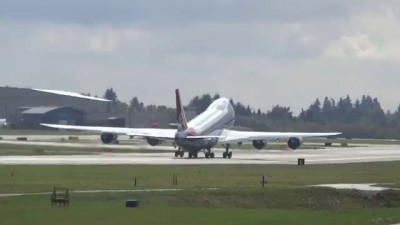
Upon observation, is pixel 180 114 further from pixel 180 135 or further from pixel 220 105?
pixel 220 105

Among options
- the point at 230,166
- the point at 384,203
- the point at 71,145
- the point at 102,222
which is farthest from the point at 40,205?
the point at 71,145

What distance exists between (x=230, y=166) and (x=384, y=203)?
43872mm

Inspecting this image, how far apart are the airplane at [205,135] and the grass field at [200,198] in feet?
114

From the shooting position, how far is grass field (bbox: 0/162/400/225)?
6150 cm

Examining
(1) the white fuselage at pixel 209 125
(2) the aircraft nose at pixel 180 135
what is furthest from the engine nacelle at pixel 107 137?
(2) the aircraft nose at pixel 180 135

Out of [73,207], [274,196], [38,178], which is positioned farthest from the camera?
[38,178]

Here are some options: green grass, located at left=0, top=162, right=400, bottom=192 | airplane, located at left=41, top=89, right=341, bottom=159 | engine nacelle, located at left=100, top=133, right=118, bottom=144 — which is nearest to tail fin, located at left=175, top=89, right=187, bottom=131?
airplane, located at left=41, top=89, right=341, bottom=159

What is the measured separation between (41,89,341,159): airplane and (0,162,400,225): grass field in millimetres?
34733

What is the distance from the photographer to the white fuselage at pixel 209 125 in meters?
146

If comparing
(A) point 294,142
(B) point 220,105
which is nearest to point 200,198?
(A) point 294,142

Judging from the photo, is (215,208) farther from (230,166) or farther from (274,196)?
(230,166)

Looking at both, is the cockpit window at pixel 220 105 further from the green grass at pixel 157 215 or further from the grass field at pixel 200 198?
the green grass at pixel 157 215

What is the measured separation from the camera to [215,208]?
69.1m

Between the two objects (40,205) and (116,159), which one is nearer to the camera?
(40,205)
